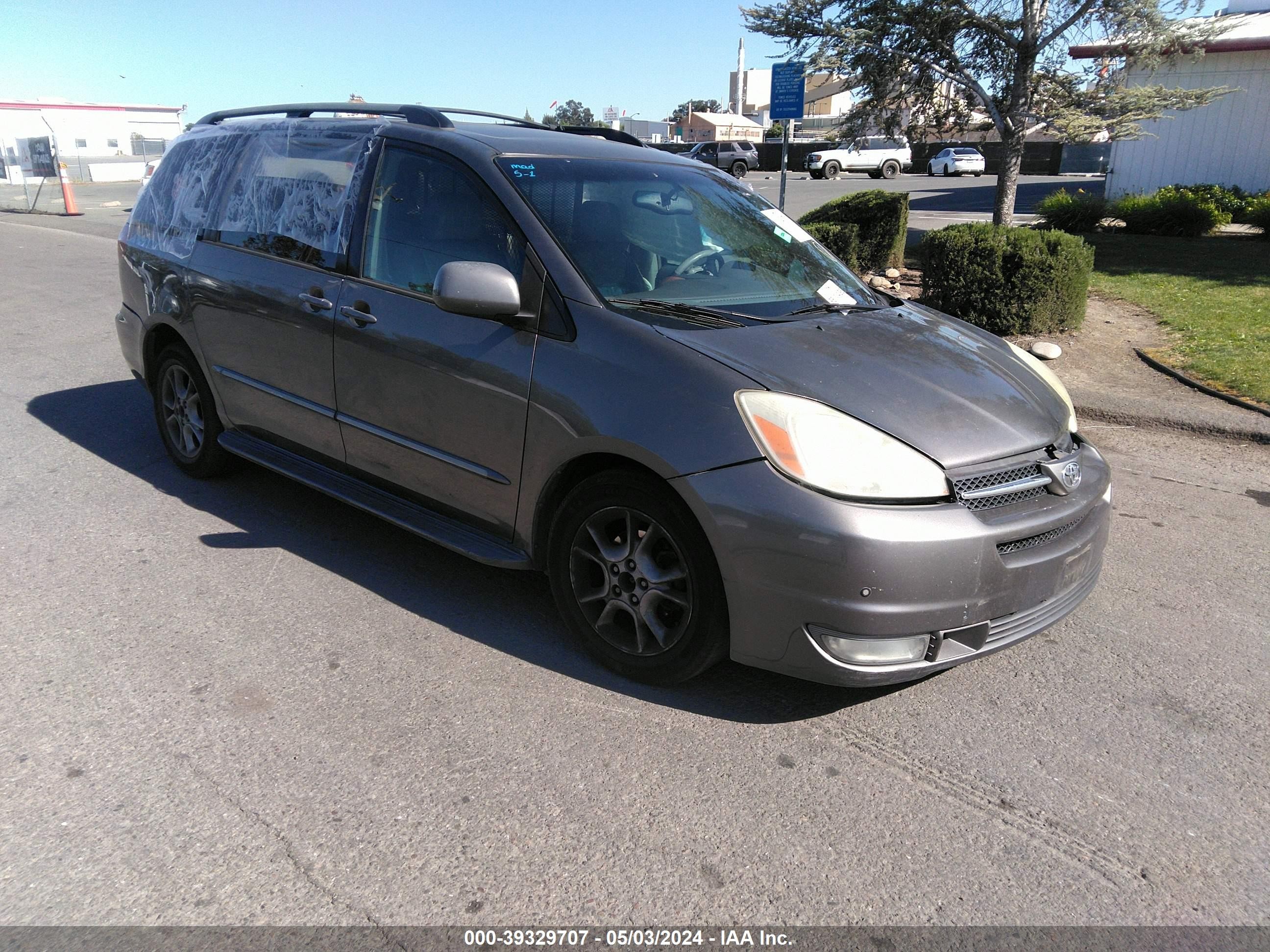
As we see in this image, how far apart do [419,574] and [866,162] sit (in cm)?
4313

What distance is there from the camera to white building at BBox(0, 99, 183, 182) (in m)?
43.0

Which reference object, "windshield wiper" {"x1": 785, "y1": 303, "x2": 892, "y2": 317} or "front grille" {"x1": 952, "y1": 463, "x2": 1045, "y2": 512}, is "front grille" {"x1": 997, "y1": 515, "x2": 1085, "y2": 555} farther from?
"windshield wiper" {"x1": 785, "y1": 303, "x2": 892, "y2": 317}

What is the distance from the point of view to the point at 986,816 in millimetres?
2801

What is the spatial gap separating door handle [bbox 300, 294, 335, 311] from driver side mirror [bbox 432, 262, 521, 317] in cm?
91

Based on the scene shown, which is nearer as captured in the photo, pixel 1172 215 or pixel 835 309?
pixel 835 309

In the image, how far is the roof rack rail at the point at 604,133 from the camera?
486 centimetres

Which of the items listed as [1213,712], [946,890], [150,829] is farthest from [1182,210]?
[150,829]

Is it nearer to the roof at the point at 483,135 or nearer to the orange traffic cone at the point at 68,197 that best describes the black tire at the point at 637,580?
the roof at the point at 483,135

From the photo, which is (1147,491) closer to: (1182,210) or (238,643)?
(238,643)

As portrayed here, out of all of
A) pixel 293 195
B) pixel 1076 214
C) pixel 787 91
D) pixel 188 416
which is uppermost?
pixel 787 91

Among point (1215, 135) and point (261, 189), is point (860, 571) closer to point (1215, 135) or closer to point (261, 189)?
point (261, 189)

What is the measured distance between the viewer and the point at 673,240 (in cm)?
399

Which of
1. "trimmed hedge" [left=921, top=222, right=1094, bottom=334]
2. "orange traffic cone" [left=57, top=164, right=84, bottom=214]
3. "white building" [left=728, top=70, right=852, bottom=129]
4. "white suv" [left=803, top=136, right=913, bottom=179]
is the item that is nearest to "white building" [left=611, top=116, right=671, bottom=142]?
"white building" [left=728, top=70, right=852, bottom=129]

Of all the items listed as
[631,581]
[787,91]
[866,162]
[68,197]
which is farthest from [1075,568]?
[866,162]
